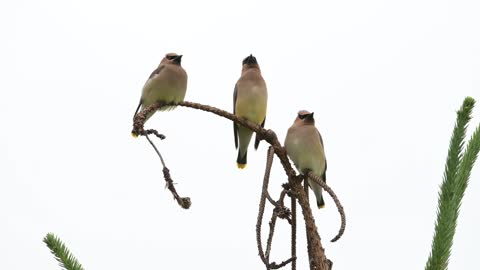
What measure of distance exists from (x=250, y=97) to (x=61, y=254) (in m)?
4.22

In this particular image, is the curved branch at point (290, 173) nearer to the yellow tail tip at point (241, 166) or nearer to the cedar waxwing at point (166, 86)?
the cedar waxwing at point (166, 86)

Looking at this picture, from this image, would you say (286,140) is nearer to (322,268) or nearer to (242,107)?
(242,107)

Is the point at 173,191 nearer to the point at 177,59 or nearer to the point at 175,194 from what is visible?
the point at 175,194

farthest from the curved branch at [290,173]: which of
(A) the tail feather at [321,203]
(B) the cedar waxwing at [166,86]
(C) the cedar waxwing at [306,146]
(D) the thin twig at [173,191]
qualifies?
(A) the tail feather at [321,203]

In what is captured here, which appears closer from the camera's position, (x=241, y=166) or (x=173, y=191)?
(x=173, y=191)

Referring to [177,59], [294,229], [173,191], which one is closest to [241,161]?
Result: [177,59]

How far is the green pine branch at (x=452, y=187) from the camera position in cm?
154

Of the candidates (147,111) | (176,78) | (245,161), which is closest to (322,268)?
(147,111)

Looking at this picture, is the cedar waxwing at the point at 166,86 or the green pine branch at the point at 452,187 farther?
the cedar waxwing at the point at 166,86

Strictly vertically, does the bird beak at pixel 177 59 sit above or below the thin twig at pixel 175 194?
above

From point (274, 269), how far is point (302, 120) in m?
3.20

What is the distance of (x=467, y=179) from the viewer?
163 cm

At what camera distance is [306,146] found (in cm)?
456

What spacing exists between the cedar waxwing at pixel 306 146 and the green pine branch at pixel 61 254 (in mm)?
2742
